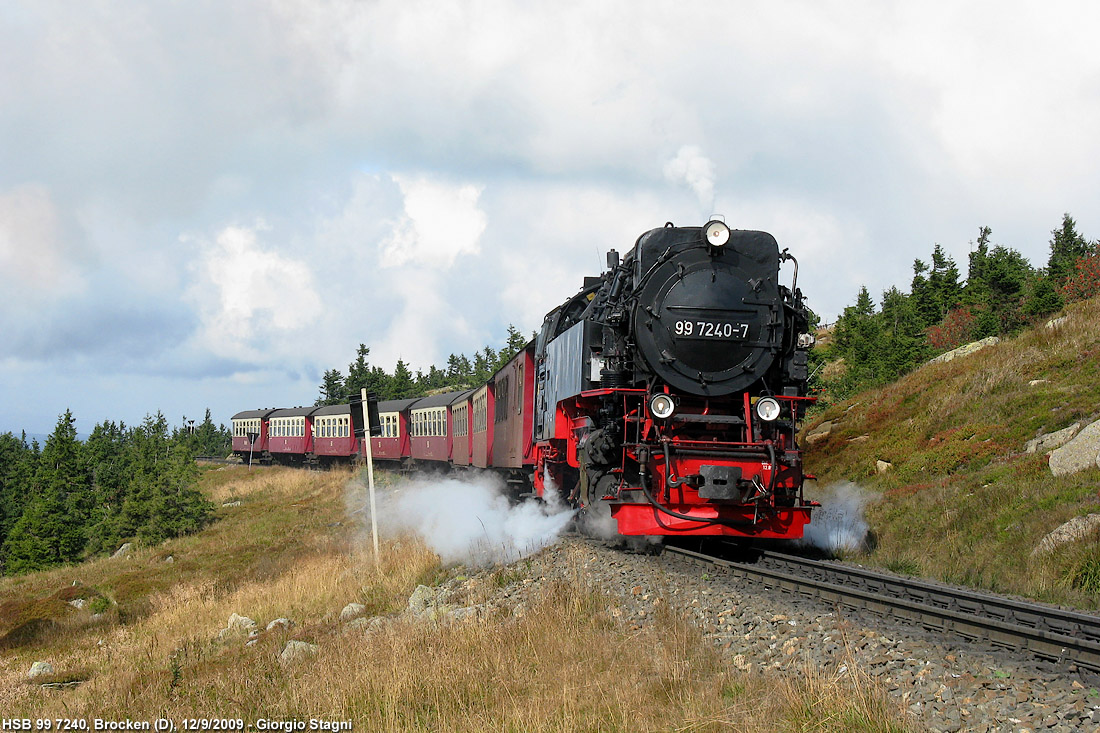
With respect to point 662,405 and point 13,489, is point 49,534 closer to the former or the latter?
point 13,489

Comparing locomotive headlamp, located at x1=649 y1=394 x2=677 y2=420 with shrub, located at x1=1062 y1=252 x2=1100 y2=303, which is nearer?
locomotive headlamp, located at x1=649 y1=394 x2=677 y2=420

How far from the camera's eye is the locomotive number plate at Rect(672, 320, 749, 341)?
10.8 metres

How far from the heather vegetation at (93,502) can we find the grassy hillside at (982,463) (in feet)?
69.0

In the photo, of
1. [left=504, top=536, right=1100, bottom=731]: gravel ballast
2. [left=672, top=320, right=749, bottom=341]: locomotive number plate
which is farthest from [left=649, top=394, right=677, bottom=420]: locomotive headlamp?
[left=504, top=536, right=1100, bottom=731]: gravel ballast

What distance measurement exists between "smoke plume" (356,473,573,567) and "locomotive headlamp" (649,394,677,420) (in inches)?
148

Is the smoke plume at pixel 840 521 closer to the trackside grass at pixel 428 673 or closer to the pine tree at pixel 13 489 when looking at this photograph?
the trackside grass at pixel 428 673

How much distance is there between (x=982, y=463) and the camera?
47.9 feet

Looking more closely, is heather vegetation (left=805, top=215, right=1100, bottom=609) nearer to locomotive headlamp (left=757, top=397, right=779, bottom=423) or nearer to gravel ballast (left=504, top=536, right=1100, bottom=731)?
locomotive headlamp (left=757, top=397, right=779, bottom=423)

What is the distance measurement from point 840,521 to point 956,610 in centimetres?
632

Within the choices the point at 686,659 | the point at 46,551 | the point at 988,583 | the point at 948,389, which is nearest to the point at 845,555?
the point at 988,583

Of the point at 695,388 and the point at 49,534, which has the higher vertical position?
the point at 695,388

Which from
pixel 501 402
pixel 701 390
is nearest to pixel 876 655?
pixel 701 390

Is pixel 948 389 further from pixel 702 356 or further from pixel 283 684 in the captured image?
pixel 283 684

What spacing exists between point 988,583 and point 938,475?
5.92 m
